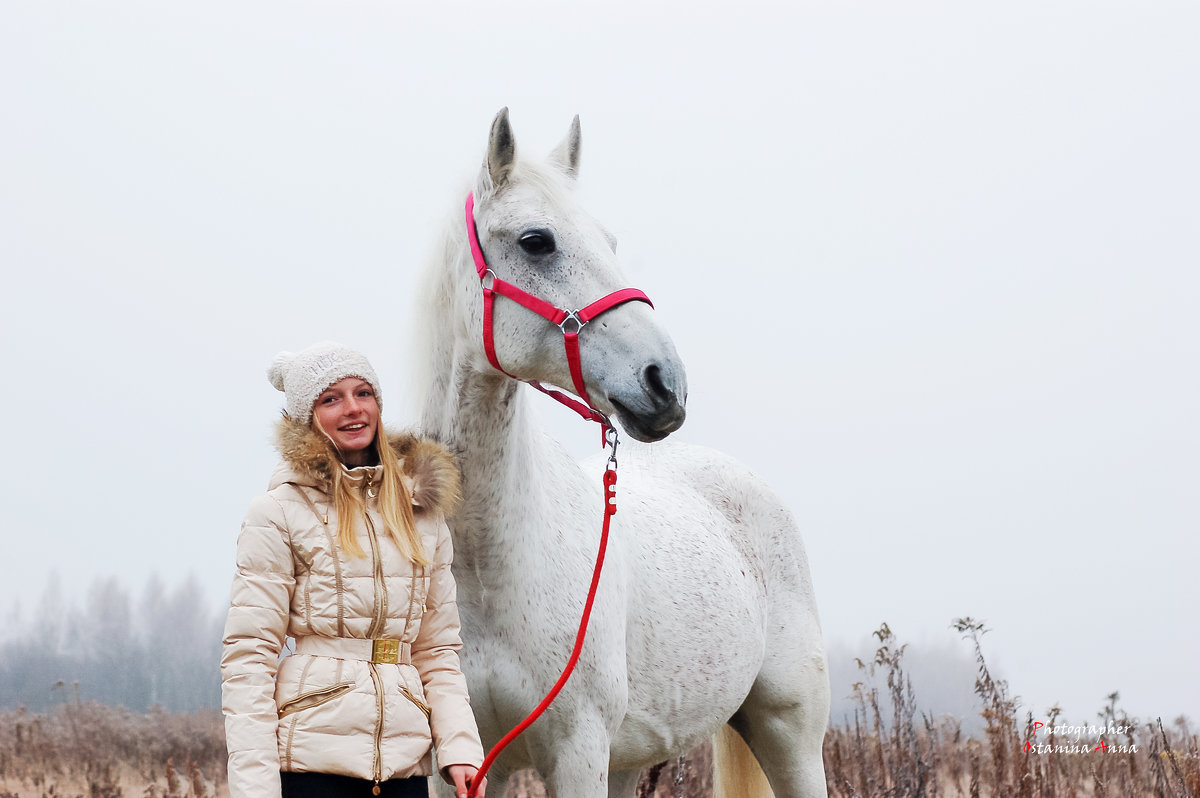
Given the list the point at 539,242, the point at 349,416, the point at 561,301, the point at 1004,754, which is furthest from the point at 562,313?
the point at 1004,754

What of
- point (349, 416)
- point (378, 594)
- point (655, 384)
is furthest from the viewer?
point (655, 384)

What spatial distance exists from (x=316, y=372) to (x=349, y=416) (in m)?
0.12

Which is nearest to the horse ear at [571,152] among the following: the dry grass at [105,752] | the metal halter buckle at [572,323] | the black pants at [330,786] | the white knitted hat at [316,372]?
the metal halter buckle at [572,323]

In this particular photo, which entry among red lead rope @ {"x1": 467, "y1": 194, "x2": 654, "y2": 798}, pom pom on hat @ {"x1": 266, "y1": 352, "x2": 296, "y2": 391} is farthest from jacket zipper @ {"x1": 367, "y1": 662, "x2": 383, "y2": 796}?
pom pom on hat @ {"x1": 266, "y1": 352, "x2": 296, "y2": 391}

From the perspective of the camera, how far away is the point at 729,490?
4145 millimetres

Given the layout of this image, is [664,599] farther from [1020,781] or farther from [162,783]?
[162,783]

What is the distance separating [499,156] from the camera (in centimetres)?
255

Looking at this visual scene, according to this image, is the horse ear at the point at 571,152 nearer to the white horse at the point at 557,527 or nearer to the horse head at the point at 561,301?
the white horse at the point at 557,527

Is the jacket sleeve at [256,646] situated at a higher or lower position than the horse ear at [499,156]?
lower

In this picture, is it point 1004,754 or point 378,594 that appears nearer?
point 378,594

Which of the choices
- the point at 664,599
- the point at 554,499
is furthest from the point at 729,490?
the point at 554,499

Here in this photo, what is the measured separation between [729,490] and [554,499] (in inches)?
56.6

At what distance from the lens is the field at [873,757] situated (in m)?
4.43

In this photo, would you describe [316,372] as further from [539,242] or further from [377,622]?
[539,242]
